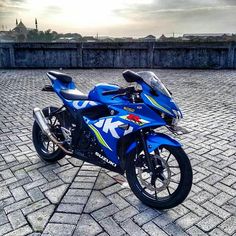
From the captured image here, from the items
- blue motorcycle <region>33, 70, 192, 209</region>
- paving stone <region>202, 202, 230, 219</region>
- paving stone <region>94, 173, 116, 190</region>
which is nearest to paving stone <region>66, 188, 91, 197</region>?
paving stone <region>94, 173, 116, 190</region>

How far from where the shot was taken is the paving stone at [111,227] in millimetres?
2719

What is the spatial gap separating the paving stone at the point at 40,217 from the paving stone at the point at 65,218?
7cm

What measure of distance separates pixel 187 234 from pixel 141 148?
98 centimetres

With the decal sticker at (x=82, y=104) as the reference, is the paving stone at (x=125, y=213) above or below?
below

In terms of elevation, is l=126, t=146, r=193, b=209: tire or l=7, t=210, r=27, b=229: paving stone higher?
l=126, t=146, r=193, b=209: tire

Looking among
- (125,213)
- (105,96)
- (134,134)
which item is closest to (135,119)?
(134,134)

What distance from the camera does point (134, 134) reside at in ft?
Result: 10.0

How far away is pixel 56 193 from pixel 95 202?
538 mm

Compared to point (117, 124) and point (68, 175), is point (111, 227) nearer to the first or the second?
point (117, 124)

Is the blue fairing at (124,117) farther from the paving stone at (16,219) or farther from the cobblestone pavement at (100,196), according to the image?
the paving stone at (16,219)

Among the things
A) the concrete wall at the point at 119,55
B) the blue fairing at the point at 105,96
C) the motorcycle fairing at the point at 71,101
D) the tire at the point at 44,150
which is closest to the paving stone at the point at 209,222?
the blue fairing at the point at 105,96

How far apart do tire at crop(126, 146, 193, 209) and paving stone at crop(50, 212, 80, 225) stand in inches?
28.8

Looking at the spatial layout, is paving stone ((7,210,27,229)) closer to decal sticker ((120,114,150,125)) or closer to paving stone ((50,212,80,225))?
paving stone ((50,212,80,225))

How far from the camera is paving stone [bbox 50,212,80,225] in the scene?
2895 mm
